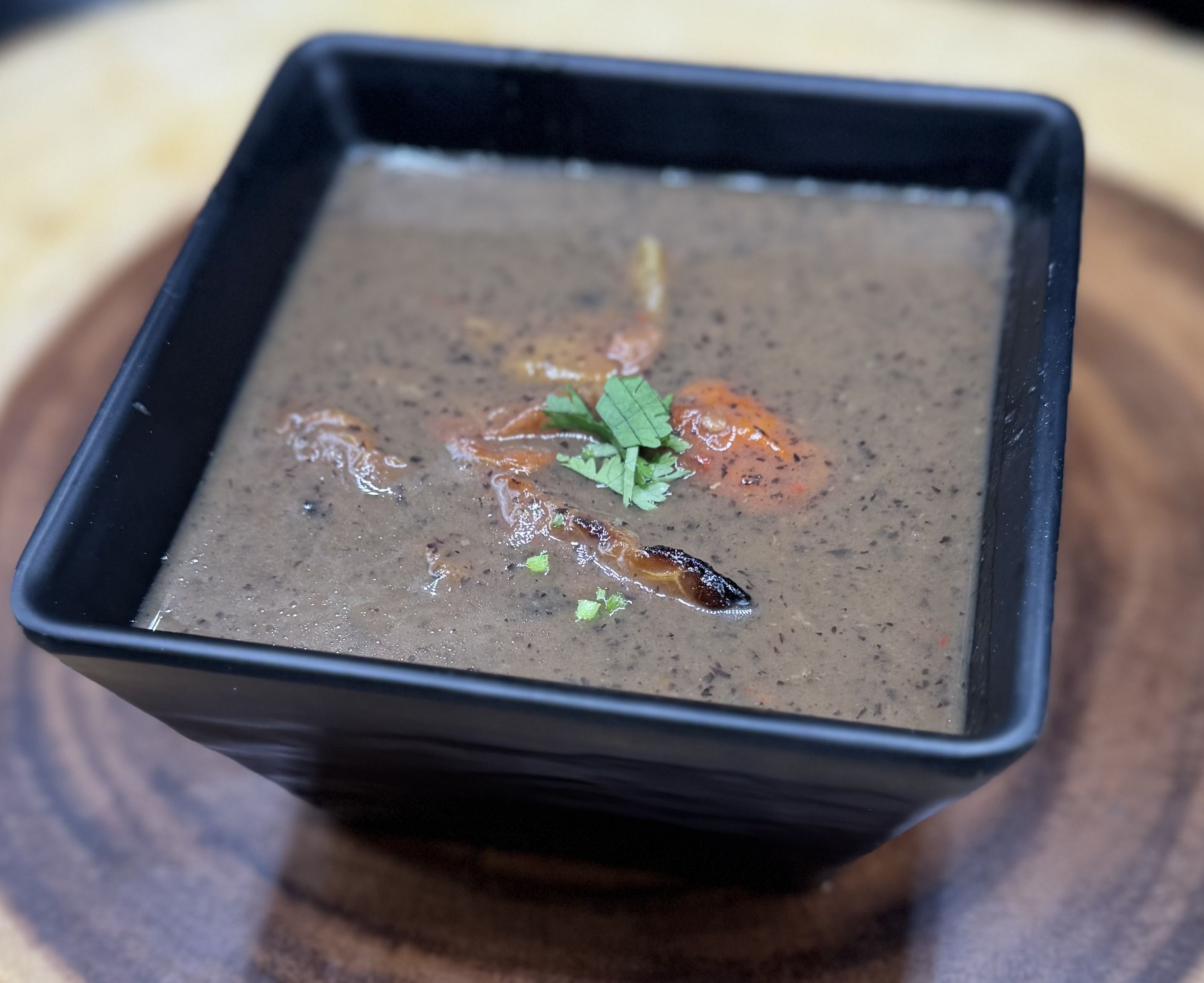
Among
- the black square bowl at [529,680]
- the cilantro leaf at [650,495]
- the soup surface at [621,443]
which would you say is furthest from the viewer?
the cilantro leaf at [650,495]

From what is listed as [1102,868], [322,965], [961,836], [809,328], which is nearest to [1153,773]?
[1102,868]

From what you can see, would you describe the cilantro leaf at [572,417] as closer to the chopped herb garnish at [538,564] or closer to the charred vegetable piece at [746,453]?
the charred vegetable piece at [746,453]

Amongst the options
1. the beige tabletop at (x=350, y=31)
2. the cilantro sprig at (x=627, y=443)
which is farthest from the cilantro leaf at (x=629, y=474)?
the beige tabletop at (x=350, y=31)

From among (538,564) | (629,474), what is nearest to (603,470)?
(629,474)

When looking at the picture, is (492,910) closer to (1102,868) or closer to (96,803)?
(96,803)

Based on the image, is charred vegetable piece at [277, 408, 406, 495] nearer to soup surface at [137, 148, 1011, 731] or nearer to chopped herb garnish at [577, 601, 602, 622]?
soup surface at [137, 148, 1011, 731]

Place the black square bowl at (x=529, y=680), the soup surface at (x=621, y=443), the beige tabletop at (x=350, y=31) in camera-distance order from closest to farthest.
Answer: the black square bowl at (x=529, y=680)
the soup surface at (x=621, y=443)
the beige tabletop at (x=350, y=31)

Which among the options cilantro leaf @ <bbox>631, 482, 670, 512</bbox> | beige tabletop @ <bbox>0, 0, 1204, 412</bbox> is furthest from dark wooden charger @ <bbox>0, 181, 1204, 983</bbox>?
beige tabletop @ <bbox>0, 0, 1204, 412</bbox>
